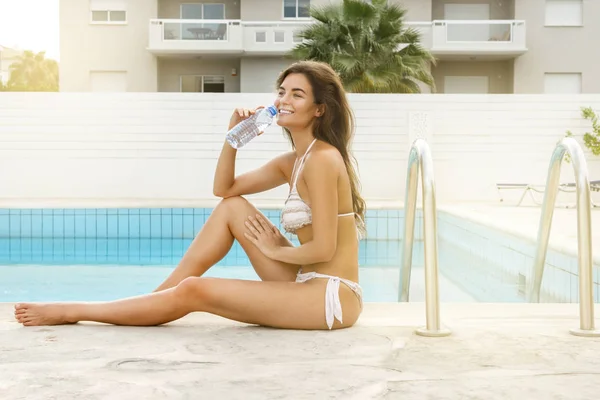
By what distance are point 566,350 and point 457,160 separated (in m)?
9.96

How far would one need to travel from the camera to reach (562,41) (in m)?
20.9

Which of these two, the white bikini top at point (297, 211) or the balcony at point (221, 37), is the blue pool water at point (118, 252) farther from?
the balcony at point (221, 37)

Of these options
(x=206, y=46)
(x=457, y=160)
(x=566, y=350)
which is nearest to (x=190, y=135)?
(x=457, y=160)

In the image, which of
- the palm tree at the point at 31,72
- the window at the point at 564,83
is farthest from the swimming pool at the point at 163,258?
the palm tree at the point at 31,72

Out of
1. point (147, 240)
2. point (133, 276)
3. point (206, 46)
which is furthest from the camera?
point (206, 46)

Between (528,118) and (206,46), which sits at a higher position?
(206,46)

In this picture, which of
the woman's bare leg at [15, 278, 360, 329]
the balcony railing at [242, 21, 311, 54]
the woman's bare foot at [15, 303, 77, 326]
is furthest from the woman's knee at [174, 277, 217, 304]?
the balcony railing at [242, 21, 311, 54]

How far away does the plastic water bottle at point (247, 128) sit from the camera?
3145 mm

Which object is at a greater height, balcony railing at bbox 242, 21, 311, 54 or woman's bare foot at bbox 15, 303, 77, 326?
balcony railing at bbox 242, 21, 311, 54

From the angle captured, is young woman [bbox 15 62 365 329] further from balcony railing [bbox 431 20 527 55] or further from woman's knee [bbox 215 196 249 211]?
balcony railing [bbox 431 20 527 55]

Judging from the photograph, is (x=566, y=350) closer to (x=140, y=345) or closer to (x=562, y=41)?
(x=140, y=345)

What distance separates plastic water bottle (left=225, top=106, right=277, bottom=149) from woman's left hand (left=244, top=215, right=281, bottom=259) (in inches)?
12.3

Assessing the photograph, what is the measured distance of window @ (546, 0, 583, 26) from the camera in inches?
825

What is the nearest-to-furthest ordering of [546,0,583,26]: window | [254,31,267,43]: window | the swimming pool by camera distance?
the swimming pool → [254,31,267,43]: window → [546,0,583,26]: window
